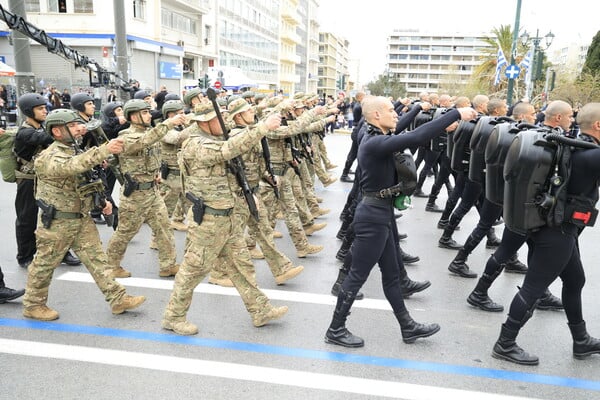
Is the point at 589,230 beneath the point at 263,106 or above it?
beneath

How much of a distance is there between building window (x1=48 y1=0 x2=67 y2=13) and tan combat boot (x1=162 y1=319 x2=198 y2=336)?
107 feet

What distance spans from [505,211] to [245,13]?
56.5m

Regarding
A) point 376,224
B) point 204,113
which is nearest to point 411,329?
point 376,224

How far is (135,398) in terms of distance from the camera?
340cm

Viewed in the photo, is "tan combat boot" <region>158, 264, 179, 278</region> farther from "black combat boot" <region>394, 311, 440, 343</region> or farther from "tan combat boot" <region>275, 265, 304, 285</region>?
"black combat boot" <region>394, 311, 440, 343</region>

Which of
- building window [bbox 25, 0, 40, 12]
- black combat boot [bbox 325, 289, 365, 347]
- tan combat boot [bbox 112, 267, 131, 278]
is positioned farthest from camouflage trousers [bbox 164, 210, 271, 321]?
building window [bbox 25, 0, 40, 12]

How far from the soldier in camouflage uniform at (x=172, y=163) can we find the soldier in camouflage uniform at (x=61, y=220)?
2.29 metres

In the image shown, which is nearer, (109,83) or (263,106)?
(263,106)

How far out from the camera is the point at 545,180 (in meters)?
3.59

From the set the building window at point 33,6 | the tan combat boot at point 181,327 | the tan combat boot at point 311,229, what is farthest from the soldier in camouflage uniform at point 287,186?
the building window at point 33,6

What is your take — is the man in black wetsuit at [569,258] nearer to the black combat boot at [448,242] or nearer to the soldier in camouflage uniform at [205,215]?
the soldier in camouflage uniform at [205,215]

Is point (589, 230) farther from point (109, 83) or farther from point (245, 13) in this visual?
point (245, 13)

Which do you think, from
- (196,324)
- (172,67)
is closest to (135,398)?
(196,324)

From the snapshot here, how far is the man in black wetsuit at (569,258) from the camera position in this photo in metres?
3.55
